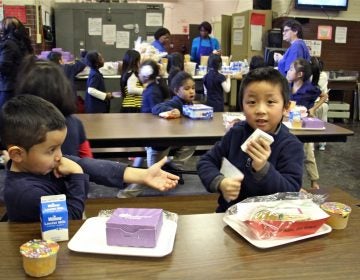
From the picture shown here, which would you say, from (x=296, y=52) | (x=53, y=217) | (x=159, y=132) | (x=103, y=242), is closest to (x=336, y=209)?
(x=103, y=242)

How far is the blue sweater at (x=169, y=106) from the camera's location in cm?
363

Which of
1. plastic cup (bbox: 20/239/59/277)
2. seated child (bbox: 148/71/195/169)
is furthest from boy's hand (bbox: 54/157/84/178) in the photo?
seated child (bbox: 148/71/195/169)

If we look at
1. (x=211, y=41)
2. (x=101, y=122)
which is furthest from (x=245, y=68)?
(x=101, y=122)

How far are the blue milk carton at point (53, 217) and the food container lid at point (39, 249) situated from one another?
0.06 meters

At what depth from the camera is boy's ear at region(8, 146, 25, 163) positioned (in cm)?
125

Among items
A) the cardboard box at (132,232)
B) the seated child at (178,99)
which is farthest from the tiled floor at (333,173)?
the cardboard box at (132,232)

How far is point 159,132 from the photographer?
288cm

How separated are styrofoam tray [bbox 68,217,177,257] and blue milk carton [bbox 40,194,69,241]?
0.05 meters

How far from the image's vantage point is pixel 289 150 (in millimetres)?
1618

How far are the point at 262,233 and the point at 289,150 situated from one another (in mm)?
534

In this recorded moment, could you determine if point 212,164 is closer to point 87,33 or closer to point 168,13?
point 87,33

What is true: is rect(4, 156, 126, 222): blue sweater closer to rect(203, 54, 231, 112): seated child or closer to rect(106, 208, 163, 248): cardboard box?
rect(106, 208, 163, 248): cardboard box

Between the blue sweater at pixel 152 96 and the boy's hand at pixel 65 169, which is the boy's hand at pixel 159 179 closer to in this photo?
the boy's hand at pixel 65 169

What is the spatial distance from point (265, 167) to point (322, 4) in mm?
7692
